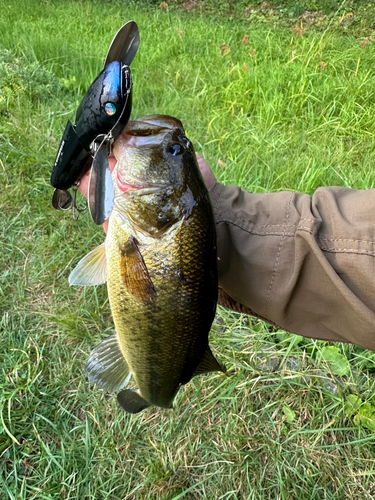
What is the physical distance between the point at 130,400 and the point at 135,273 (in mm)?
630

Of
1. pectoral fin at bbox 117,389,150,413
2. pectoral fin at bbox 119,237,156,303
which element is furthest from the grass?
pectoral fin at bbox 119,237,156,303

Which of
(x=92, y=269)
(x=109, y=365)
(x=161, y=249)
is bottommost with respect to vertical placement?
(x=109, y=365)

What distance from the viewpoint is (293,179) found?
3.06m

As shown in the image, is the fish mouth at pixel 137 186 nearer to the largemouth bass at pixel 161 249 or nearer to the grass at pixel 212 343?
the largemouth bass at pixel 161 249

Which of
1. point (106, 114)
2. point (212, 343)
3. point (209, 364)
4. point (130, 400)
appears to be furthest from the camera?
point (212, 343)

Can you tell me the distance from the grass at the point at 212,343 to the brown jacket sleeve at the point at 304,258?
0.94 metres

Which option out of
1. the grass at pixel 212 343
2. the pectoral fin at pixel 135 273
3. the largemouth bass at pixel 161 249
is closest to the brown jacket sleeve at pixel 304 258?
the largemouth bass at pixel 161 249

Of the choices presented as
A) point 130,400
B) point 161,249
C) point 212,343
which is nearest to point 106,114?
point 161,249

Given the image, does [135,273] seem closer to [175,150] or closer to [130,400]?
[175,150]

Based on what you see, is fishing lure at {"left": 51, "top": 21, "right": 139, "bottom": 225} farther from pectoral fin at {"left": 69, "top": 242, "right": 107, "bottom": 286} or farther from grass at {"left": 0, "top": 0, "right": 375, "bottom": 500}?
grass at {"left": 0, "top": 0, "right": 375, "bottom": 500}

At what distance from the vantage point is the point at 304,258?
4.32 ft

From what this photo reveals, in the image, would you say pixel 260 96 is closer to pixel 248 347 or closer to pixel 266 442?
pixel 248 347

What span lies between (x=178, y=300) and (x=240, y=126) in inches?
108

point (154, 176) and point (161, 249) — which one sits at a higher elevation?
point (154, 176)
